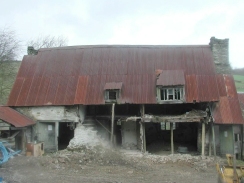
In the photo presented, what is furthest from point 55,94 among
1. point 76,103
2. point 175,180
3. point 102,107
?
point 175,180

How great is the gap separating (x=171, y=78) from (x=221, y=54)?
5819 mm

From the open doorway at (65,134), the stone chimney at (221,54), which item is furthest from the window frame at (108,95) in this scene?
the stone chimney at (221,54)

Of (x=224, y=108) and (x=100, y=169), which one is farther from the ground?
(x=224, y=108)

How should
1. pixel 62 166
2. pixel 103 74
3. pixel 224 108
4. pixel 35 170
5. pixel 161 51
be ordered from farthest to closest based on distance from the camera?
1. pixel 161 51
2. pixel 103 74
3. pixel 224 108
4. pixel 62 166
5. pixel 35 170

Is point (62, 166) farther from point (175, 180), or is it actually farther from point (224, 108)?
point (224, 108)

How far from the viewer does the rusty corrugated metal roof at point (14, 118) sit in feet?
68.6

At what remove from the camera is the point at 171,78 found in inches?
942

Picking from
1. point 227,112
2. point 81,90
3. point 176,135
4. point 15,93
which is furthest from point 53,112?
point 227,112

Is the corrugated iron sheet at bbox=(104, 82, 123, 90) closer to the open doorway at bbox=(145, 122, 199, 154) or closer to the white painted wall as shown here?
the white painted wall

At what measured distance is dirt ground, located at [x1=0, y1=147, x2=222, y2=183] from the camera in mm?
16016

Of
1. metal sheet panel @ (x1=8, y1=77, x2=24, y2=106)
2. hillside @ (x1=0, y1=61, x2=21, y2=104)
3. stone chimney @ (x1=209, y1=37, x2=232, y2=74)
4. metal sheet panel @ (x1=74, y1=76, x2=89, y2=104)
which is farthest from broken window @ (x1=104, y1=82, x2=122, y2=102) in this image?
hillside @ (x1=0, y1=61, x2=21, y2=104)

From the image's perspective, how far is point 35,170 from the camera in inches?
679

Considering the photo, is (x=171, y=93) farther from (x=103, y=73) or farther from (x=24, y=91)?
(x=24, y=91)

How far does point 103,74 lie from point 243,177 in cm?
1628
